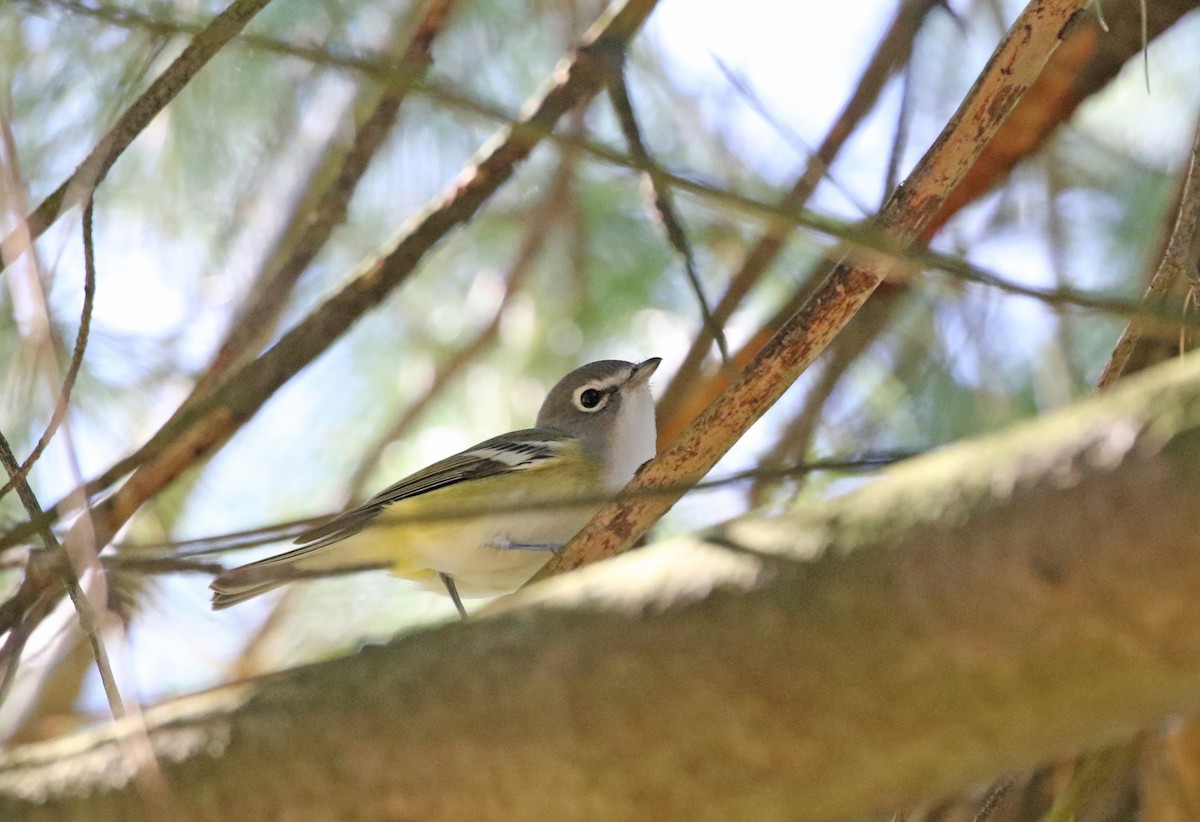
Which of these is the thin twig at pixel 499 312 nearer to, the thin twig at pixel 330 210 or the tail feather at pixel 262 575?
the thin twig at pixel 330 210

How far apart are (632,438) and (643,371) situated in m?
0.20

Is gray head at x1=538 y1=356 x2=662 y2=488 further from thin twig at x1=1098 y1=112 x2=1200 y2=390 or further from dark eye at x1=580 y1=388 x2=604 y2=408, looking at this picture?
thin twig at x1=1098 y1=112 x2=1200 y2=390

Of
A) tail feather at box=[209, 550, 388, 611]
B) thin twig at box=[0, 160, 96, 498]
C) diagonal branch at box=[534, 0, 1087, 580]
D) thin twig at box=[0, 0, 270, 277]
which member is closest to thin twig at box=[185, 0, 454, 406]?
tail feather at box=[209, 550, 388, 611]

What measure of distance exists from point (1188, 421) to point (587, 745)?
0.53m

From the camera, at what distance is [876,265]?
5.96ft

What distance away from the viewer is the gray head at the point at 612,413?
3.53 metres

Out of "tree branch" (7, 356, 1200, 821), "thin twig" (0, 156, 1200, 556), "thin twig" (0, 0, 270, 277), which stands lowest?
"tree branch" (7, 356, 1200, 821)

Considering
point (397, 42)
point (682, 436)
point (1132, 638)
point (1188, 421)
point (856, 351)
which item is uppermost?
point (397, 42)

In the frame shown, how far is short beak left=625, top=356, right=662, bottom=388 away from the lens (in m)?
3.62

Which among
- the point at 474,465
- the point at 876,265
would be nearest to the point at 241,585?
the point at 474,465

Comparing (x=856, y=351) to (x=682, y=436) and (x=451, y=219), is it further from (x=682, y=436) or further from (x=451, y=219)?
(x=682, y=436)

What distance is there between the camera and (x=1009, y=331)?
13.1ft

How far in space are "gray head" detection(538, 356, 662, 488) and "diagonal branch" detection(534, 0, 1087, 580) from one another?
1.45 metres

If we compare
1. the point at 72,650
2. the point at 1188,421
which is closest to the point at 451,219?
the point at 72,650
